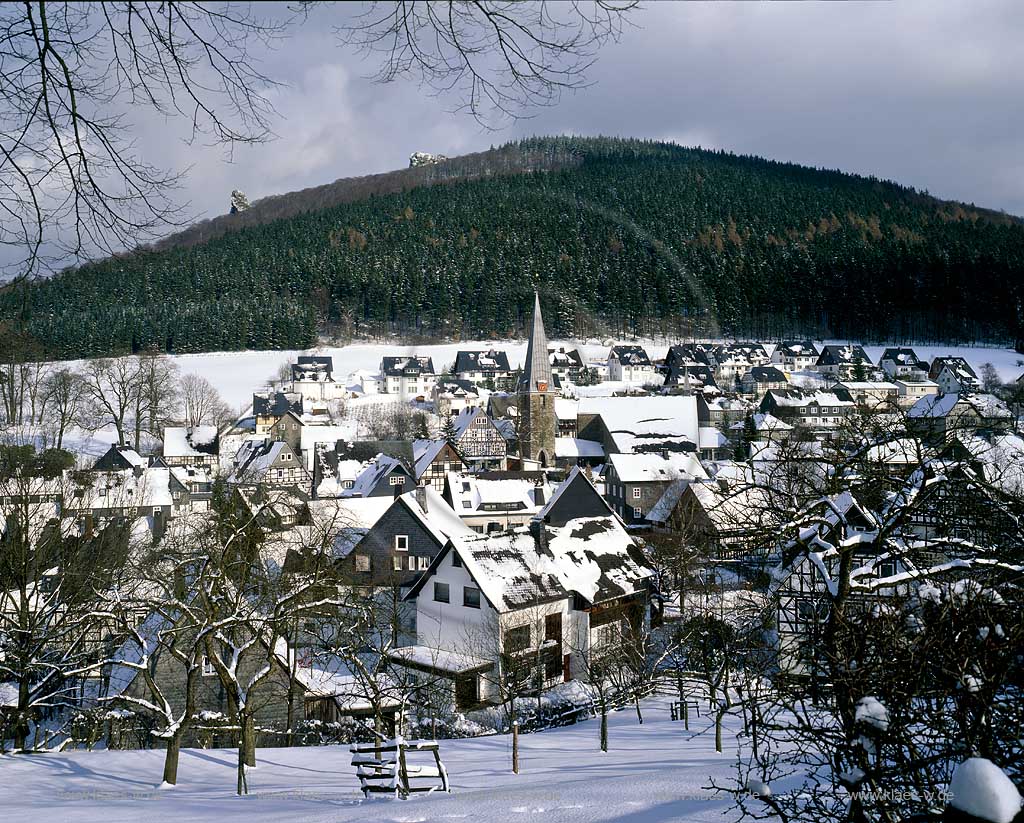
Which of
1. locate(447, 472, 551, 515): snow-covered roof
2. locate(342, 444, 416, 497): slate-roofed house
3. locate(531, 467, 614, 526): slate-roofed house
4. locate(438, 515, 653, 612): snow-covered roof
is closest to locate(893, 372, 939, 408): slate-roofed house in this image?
locate(447, 472, 551, 515): snow-covered roof

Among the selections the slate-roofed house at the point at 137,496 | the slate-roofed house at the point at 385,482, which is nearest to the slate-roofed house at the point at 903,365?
the slate-roofed house at the point at 385,482

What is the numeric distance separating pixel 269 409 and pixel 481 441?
25.0 metres

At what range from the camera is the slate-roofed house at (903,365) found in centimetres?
9406

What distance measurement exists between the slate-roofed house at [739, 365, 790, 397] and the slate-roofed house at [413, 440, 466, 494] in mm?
47815

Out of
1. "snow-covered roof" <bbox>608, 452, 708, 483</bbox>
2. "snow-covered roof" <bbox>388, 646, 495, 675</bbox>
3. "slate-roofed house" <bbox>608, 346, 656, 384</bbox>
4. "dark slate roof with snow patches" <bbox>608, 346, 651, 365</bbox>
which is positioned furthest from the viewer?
"dark slate roof with snow patches" <bbox>608, 346, 651, 365</bbox>

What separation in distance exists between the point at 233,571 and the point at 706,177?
556ft

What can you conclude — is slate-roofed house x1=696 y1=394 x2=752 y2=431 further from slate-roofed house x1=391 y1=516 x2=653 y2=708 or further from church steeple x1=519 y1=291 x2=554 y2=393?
slate-roofed house x1=391 y1=516 x2=653 y2=708

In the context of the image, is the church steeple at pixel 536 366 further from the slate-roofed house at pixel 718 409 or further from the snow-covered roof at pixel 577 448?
the slate-roofed house at pixel 718 409

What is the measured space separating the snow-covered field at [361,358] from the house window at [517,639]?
232 feet

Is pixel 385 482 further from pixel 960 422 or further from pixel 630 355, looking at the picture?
pixel 630 355

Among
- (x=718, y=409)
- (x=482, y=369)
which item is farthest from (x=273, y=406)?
(x=718, y=409)

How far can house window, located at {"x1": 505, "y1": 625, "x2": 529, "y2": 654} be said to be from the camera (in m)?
21.3

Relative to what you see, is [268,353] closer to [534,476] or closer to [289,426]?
[289,426]

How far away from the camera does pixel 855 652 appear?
462 cm
